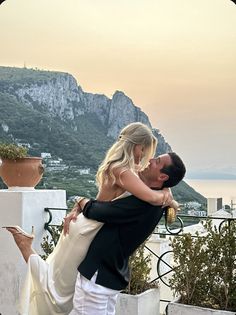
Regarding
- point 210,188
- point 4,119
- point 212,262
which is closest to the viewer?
point 212,262

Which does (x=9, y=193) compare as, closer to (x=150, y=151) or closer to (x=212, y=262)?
(x=212, y=262)

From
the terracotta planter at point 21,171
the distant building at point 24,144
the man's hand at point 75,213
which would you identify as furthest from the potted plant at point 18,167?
the man's hand at point 75,213

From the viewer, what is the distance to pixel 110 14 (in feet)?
13.5

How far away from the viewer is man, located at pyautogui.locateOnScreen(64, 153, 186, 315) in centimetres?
185

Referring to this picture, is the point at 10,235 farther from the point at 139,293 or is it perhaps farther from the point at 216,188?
the point at 216,188

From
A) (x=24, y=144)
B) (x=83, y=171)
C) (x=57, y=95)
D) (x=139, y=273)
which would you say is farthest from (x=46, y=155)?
(x=139, y=273)

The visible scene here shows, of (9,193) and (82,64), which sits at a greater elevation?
(82,64)

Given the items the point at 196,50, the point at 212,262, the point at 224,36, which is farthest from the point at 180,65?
the point at 212,262

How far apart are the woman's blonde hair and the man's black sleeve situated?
10cm

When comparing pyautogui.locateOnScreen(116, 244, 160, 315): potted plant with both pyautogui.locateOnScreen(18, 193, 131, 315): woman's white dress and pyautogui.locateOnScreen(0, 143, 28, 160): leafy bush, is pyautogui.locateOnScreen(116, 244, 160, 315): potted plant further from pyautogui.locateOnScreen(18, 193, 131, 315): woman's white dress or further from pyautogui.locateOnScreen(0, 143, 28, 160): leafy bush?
pyautogui.locateOnScreen(0, 143, 28, 160): leafy bush

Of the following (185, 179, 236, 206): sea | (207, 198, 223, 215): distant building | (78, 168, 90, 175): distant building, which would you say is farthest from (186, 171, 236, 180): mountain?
(78, 168, 90, 175): distant building

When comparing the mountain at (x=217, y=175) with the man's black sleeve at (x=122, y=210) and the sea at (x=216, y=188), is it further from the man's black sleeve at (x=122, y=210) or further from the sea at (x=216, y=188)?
the man's black sleeve at (x=122, y=210)

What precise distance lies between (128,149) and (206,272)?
120 cm

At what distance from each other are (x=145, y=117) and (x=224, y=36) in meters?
0.89
